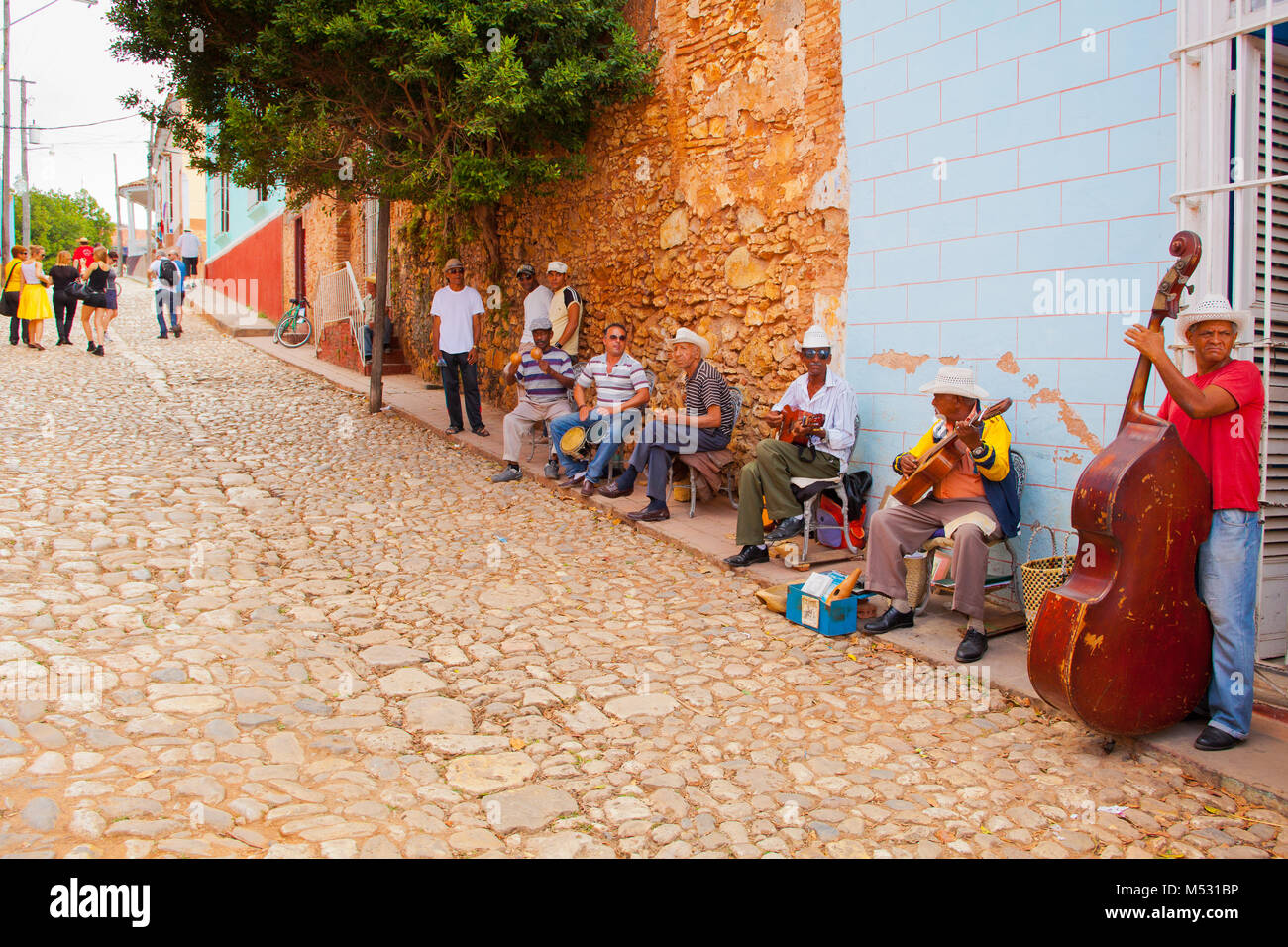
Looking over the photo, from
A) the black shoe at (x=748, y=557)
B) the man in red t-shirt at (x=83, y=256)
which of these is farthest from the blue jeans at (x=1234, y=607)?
the man in red t-shirt at (x=83, y=256)

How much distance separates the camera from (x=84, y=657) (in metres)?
4.01

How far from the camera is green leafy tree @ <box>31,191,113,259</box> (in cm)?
5788

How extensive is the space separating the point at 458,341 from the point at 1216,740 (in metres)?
7.61

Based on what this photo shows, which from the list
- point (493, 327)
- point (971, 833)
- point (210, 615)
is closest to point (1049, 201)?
point (971, 833)

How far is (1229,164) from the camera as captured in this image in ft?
13.0

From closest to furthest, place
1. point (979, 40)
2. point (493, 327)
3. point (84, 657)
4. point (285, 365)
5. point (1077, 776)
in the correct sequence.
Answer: point (1077, 776) < point (84, 657) < point (979, 40) < point (493, 327) < point (285, 365)

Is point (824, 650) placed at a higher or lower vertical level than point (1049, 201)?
lower

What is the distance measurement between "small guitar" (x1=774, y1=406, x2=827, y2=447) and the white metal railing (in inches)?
375

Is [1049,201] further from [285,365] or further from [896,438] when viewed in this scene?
[285,365]

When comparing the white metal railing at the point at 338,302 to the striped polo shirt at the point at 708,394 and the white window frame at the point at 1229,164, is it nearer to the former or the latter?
the striped polo shirt at the point at 708,394

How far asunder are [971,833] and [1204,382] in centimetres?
186

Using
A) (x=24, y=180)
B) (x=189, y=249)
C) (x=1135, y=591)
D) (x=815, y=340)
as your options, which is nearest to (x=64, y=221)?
(x=24, y=180)

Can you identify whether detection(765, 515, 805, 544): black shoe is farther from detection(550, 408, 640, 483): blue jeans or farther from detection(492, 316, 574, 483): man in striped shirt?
detection(492, 316, 574, 483): man in striped shirt

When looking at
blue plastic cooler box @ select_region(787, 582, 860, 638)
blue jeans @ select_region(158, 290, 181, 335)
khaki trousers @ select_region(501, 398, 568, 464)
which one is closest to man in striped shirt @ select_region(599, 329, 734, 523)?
khaki trousers @ select_region(501, 398, 568, 464)
